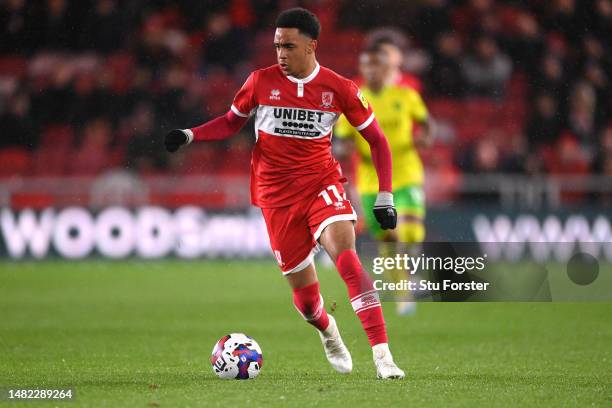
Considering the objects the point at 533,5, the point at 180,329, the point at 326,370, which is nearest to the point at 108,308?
the point at 180,329

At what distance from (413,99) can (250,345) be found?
5040 mm

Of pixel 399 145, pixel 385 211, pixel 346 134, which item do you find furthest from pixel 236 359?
pixel 399 145

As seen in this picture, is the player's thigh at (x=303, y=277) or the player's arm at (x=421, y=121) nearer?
the player's thigh at (x=303, y=277)

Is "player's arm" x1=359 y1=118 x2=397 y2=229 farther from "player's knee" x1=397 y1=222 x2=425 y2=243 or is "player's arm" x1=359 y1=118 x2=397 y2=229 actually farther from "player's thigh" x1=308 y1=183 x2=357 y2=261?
"player's knee" x1=397 y1=222 x2=425 y2=243

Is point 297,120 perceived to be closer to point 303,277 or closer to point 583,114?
point 303,277

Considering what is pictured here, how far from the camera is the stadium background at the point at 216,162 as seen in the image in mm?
10500

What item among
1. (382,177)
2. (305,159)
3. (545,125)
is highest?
(545,125)

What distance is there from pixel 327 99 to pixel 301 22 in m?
0.47

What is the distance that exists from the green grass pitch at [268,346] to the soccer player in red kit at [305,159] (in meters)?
0.56

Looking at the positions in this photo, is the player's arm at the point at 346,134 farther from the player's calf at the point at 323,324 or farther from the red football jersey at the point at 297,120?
the player's calf at the point at 323,324

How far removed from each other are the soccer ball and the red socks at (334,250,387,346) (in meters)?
0.65

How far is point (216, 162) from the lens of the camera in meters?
19.3

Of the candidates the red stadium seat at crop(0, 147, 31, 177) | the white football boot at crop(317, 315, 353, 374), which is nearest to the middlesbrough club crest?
the white football boot at crop(317, 315, 353, 374)

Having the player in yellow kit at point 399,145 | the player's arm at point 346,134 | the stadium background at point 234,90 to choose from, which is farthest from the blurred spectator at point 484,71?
the player's arm at point 346,134
